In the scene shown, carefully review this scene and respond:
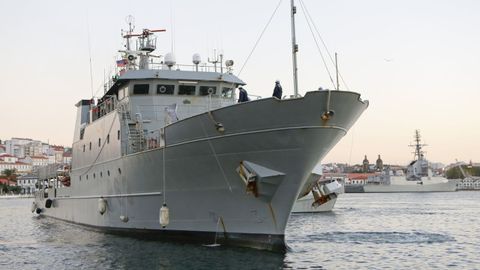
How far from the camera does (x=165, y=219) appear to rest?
15.9 metres

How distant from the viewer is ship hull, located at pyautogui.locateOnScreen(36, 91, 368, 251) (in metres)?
13.9

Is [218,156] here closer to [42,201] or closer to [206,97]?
[206,97]

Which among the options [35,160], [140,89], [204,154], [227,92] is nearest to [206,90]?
[227,92]

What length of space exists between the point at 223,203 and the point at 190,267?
228 centimetres

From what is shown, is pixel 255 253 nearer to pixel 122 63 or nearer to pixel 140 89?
pixel 140 89

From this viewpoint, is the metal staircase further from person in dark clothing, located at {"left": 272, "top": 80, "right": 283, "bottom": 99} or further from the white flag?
person in dark clothing, located at {"left": 272, "top": 80, "right": 283, "bottom": 99}

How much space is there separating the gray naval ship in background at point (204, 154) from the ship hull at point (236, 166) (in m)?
0.03

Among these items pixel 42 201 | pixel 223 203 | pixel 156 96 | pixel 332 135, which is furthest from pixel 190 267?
pixel 42 201

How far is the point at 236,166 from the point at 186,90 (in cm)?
614

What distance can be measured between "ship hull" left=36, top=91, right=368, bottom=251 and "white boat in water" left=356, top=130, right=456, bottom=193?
10213 cm

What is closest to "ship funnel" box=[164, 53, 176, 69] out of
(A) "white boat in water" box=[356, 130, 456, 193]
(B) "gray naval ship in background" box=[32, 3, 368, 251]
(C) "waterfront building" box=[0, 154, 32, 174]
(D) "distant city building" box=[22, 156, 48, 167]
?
(B) "gray naval ship in background" box=[32, 3, 368, 251]

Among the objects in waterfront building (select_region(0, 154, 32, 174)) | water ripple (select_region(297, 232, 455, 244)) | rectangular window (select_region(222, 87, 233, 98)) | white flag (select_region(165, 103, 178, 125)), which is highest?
waterfront building (select_region(0, 154, 32, 174))

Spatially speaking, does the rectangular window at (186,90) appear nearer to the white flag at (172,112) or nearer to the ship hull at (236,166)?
the white flag at (172,112)

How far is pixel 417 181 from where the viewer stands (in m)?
115
